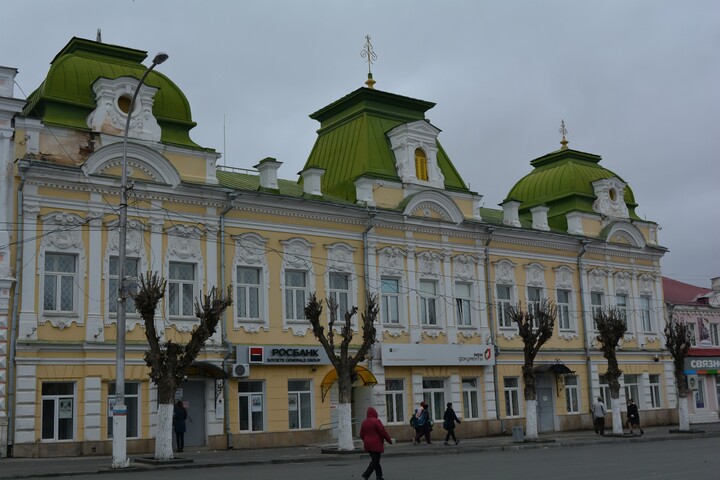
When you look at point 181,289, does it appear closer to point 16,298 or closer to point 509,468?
point 16,298

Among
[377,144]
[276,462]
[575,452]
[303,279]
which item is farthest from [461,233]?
[276,462]

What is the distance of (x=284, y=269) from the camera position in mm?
30469

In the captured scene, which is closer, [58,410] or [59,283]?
[58,410]

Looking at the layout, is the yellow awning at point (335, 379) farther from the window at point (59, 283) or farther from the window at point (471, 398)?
the window at point (59, 283)

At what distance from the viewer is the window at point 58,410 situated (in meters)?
24.7

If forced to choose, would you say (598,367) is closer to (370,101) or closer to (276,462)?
(370,101)

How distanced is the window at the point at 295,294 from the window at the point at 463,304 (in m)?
7.27

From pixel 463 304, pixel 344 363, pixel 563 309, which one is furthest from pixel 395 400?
pixel 563 309

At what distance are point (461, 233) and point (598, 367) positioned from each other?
10.1 m

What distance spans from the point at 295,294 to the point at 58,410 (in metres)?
9.27

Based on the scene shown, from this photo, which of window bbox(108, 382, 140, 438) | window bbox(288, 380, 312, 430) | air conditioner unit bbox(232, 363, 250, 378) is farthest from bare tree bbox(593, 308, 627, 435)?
window bbox(108, 382, 140, 438)

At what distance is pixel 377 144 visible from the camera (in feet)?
116

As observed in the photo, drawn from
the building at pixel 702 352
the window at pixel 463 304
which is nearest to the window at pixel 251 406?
the window at pixel 463 304

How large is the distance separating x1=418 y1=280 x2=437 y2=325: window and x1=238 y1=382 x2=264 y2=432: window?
776 cm
